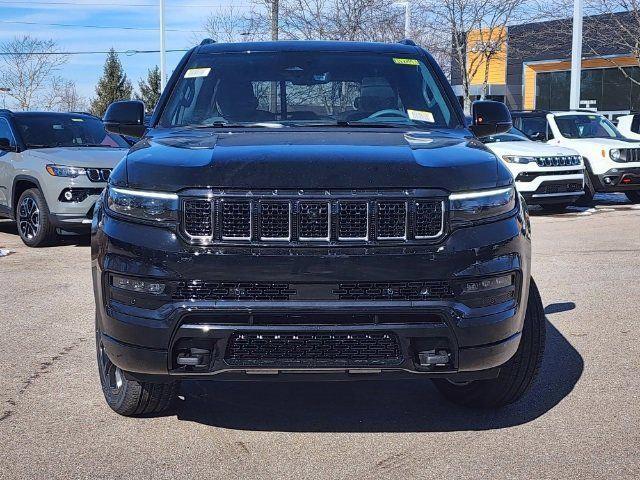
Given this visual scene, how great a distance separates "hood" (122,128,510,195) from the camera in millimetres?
3512

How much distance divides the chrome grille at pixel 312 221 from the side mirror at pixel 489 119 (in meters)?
1.90

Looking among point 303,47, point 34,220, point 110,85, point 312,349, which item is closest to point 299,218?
point 312,349

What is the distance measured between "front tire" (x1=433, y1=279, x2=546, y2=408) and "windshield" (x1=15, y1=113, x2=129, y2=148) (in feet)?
28.1

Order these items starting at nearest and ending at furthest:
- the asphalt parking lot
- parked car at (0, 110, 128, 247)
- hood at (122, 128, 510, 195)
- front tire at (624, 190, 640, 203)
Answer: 1. hood at (122, 128, 510, 195)
2. the asphalt parking lot
3. parked car at (0, 110, 128, 247)
4. front tire at (624, 190, 640, 203)

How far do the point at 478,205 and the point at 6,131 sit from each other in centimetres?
943

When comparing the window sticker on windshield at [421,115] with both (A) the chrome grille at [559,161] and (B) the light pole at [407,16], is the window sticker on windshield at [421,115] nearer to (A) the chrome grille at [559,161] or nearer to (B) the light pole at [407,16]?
(A) the chrome grille at [559,161]

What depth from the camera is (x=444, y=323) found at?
3.46 m

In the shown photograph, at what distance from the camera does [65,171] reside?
10484 mm

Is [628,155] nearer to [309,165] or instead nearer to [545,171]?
[545,171]

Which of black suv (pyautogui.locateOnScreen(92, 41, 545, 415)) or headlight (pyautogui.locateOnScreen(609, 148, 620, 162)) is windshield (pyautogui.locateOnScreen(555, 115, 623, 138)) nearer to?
headlight (pyautogui.locateOnScreen(609, 148, 620, 162))

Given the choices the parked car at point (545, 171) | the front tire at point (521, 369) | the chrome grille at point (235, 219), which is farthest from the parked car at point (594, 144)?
the chrome grille at point (235, 219)

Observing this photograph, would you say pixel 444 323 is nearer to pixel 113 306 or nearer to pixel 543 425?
pixel 543 425

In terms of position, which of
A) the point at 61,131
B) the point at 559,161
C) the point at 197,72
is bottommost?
the point at 559,161

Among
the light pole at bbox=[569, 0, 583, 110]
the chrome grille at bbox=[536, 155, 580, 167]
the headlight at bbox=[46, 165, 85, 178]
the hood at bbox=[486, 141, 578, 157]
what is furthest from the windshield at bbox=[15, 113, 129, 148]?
the light pole at bbox=[569, 0, 583, 110]
